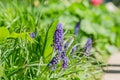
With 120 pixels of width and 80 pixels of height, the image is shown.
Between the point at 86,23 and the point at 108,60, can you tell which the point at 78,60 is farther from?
the point at 86,23

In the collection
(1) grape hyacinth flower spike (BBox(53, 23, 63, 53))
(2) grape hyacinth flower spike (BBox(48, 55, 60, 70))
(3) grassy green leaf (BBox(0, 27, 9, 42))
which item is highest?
(3) grassy green leaf (BBox(0, 27, 9, 42))

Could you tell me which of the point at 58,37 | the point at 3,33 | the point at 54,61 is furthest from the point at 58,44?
the point at 3,33

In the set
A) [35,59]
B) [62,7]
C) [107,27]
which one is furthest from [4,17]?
[107,27]

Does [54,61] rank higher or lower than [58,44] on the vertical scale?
lower

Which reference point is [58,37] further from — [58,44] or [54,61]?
[54,61]

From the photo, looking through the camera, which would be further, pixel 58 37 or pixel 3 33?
pixel 58 37

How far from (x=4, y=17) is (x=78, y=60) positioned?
5.48 ft

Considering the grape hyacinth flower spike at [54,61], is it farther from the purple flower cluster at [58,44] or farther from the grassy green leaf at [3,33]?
the grassy green leaf at [3,33]

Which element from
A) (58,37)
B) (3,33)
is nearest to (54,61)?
(58,37)

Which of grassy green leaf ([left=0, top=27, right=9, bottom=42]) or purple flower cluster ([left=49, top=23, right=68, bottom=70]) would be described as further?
purple flower cluster ([left=49, top=23, right=68, bottom=70])

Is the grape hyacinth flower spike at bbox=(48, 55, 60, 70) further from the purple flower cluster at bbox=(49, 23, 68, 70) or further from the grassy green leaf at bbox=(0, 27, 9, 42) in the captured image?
the grassy green leaf at bbox=(0, 27, 9, 42)

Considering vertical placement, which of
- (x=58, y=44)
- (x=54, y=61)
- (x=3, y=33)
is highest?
(x=3, y=33)

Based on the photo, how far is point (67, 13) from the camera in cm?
885

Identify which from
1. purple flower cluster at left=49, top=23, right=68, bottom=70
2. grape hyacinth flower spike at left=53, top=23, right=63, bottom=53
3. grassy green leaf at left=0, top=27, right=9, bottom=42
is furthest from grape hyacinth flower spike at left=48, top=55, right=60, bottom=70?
grassy green leaf at left=0, top=27, right=9, bottom=42
